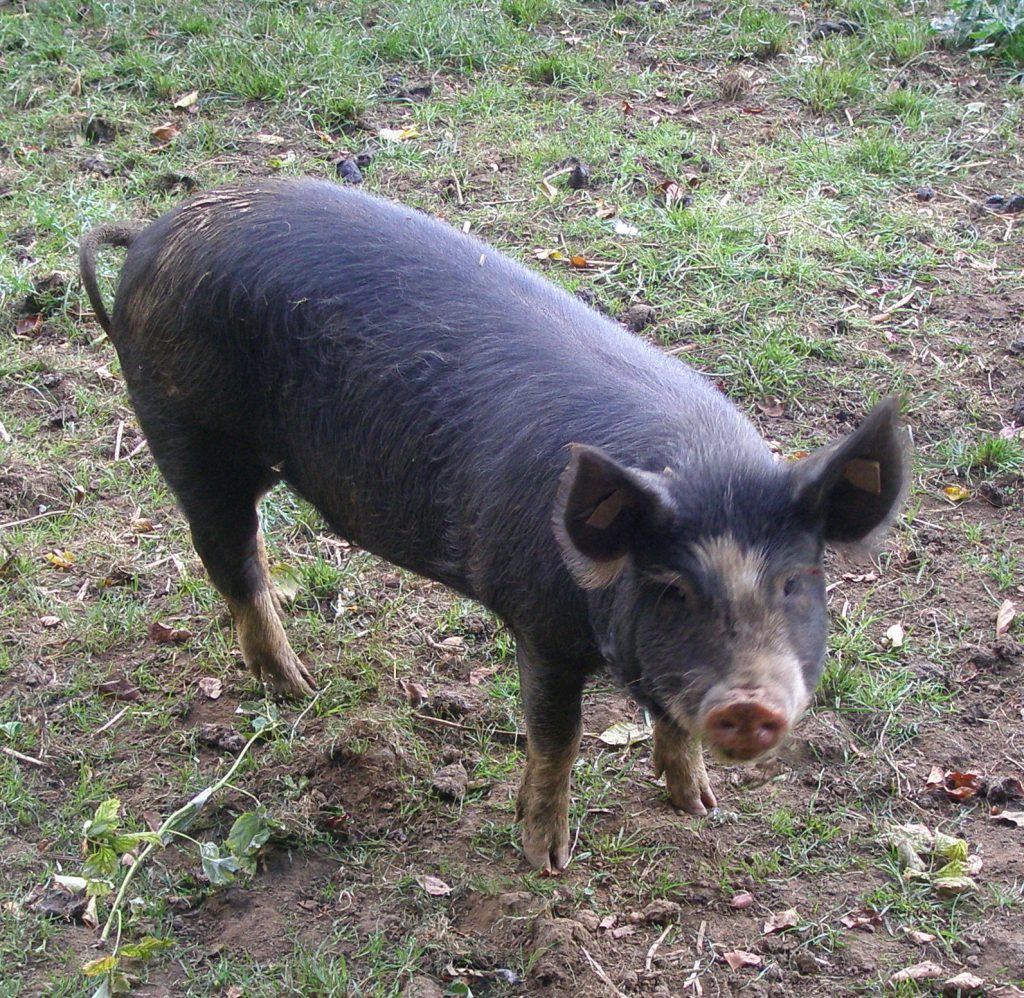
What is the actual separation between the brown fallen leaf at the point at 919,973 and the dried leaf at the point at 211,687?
8.24 feet

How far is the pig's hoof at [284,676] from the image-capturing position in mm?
4711

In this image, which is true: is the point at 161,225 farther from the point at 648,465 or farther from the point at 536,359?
the point at 648,465

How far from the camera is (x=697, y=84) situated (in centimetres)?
805

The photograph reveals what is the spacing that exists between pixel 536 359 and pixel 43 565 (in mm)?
2559

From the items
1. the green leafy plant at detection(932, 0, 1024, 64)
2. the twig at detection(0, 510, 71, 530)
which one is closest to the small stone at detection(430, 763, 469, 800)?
the twig at detection(0, 510, 71, 530)

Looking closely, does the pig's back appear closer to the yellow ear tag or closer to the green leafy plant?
the yellow ear tag

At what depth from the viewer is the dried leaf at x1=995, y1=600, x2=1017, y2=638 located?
15.5 ft

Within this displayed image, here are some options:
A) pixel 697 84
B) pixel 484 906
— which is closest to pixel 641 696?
pixel 484 906

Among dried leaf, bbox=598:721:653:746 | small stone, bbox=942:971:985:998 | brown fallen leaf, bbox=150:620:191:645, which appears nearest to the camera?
small stone, bbox=942:971:985:998

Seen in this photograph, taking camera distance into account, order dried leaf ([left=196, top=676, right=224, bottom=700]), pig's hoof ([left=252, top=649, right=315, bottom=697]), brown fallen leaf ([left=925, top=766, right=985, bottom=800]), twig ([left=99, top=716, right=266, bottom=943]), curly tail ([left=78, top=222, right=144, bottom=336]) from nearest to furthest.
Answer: twig ([left=99, top=716, right=266, bottom=943]) < brown fallen leaf ([left=925, top=766, right=985, bottom=800]) < curly tail ([left=78, top=222, right=144, bottom=336]) < pig's hoof ([left=252, top=649, right=315, bottom=697]) < dried leaf ([left=196, top=676, right=224, bottom=700])

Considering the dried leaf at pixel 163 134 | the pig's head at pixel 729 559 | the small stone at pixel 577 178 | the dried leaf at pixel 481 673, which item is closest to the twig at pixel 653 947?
the pig's head at pixel 729 559

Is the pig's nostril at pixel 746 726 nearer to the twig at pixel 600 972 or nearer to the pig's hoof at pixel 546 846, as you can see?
the twig at pixel 600 972

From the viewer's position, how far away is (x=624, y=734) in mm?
4508

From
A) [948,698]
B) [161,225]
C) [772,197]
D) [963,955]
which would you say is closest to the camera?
[963,955]
